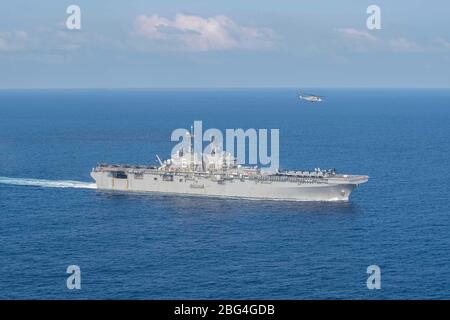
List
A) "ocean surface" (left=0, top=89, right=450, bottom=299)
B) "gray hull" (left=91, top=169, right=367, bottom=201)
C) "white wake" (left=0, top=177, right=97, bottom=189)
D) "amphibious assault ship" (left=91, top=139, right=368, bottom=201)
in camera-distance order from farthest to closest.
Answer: "white wake" (left=0, top=177, right=97, bottom=189), "amphibious assault ship" (left=91, top=139, right=368, bottom=201), "gray hull" (left=91, top=169, right=367, bottom=201), "ocean surface" (left=0, top=89, right=450, bottom=299)

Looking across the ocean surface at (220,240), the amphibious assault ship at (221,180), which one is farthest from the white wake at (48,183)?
the amphibious assault ship at (221,180)

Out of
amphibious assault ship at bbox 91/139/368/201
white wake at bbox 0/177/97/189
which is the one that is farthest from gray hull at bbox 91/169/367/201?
white wake at bbox 0/177/97/189

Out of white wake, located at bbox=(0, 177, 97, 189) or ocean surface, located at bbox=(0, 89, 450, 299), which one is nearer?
ocean surface, located at bbox=(0, 89, 450, 299)

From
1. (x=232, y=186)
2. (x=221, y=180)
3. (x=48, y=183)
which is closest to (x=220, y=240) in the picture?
(x=232, y=186)

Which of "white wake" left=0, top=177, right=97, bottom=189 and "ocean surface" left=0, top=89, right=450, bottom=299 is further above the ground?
"white wake" left=0, top=177, right=97, bottom=189

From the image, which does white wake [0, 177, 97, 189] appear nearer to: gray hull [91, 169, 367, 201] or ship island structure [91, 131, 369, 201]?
gray hull [91, 169, 367, 201]

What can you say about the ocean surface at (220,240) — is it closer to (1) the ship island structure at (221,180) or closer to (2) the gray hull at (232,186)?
(2) the gray hull at (232,186)

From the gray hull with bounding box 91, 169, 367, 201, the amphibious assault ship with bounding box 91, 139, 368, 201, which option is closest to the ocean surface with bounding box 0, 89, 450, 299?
the gray hull with bounding box 91, 169, 367, 201

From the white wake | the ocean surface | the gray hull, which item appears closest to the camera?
the ocean surface

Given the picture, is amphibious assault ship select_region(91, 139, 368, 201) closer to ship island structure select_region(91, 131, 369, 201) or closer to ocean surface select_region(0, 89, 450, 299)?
ship island structure select_region(91, 131, 369, 201)
